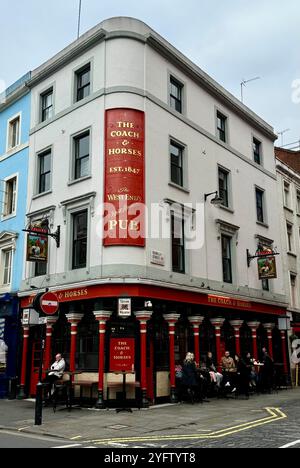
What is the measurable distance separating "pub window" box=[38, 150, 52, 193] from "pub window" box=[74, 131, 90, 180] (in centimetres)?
190

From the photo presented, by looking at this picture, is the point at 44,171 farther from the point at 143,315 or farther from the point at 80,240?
the point at 143,315

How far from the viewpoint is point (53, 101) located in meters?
21.0

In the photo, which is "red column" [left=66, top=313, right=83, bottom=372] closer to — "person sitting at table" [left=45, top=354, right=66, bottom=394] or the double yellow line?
"person sitting at table" [left=45, top=354, right=66, bottom=394]

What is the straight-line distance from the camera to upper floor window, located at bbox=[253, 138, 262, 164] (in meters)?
26.4

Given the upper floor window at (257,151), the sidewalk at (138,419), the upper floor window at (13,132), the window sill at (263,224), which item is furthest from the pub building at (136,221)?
the upper floor window at (257,151)

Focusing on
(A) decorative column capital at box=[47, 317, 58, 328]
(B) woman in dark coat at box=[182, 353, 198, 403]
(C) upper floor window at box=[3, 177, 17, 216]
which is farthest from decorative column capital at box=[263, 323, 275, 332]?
(C) upper floor window at box=[3, 177, 17, 216]

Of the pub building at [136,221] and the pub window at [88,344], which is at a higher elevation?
the pub building at [136,221]

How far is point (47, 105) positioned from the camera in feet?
71.1

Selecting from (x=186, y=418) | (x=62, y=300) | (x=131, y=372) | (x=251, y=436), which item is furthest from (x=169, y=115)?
(x=251, y=436)

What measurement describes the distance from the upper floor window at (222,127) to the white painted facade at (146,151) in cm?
24

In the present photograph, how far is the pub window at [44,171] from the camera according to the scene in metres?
20.7

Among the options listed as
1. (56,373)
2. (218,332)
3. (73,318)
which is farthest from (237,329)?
(56,373)

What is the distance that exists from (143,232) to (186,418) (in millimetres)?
6311

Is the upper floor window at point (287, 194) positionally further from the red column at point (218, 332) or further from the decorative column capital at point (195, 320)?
the decorative column capital at point (195, 320)
